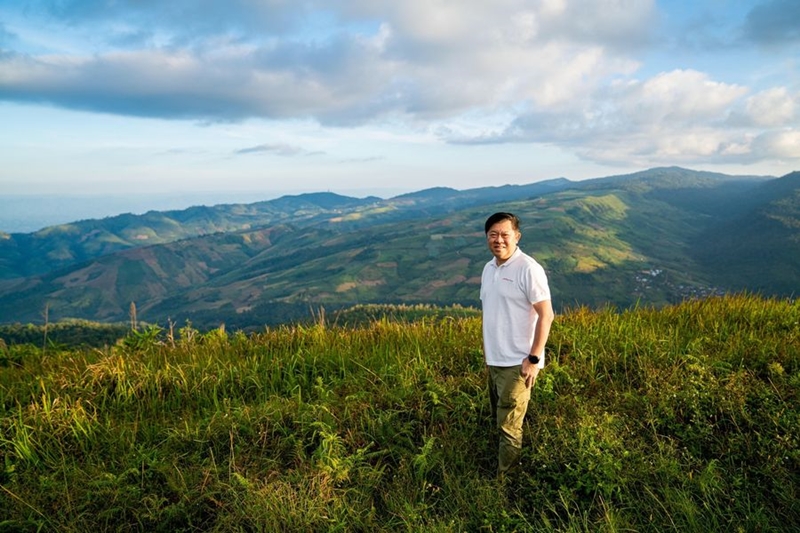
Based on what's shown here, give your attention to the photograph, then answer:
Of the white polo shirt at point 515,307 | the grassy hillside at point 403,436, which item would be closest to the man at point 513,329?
the white polo shirt at point 515,307

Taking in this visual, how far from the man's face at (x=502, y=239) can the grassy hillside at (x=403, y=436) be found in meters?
1.97

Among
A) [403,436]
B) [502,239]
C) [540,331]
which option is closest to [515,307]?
[540,331]

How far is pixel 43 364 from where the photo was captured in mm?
6617

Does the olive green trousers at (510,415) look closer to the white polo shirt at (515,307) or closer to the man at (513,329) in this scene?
the man at (513,329)

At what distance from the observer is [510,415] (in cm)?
439

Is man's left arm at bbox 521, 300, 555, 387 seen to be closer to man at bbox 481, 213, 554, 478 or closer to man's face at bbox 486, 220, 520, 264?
man at bbox 481, 213, 554, 478

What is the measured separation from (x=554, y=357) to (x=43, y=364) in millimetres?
7687

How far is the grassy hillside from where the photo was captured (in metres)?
3.86

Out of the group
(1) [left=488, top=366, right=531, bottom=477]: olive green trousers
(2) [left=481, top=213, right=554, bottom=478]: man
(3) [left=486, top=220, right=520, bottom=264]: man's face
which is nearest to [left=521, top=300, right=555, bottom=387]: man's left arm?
(2) [left=481, top=213, right=554, bottom=478]: man

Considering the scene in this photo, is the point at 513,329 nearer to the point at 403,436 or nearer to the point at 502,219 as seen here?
the point at 502,219

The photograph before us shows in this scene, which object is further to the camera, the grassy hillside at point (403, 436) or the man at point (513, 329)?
the man at point (513, 329)

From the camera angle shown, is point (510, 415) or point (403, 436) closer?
point (510, 415)

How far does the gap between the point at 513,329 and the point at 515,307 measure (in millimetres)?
224

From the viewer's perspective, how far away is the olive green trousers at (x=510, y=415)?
434cm
